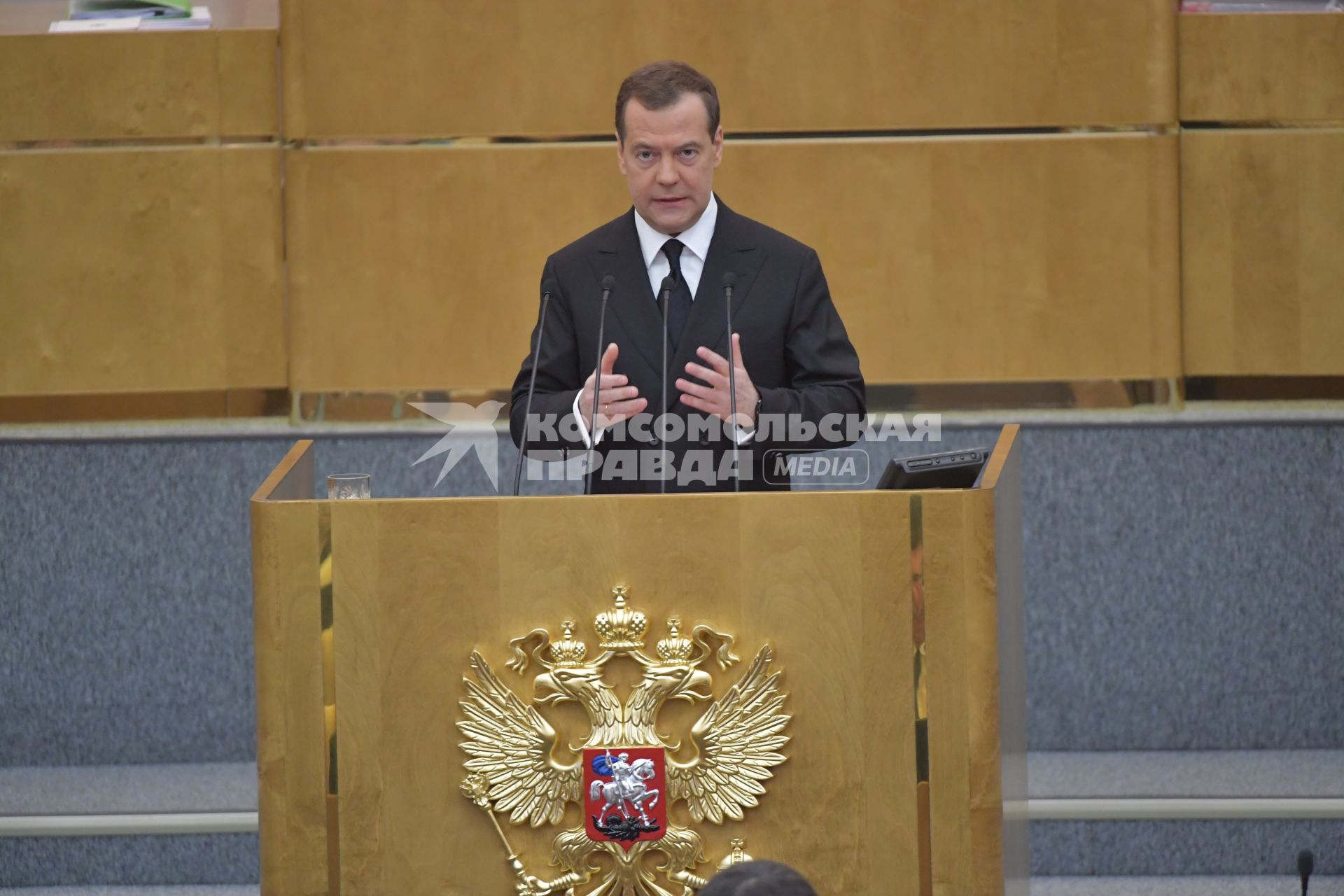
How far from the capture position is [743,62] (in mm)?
3725

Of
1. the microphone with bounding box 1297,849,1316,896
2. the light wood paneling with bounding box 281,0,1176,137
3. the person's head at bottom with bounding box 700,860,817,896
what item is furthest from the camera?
the light wood paneling with bounding box 281,0,1176,137

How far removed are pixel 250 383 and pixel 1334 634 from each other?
8.80 feet

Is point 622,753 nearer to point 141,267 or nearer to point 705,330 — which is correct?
point 705,330

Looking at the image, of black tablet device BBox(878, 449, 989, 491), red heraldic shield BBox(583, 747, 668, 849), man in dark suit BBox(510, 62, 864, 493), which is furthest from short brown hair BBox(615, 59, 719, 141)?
red heraldic shield BBox(583, 747, 668, 849)

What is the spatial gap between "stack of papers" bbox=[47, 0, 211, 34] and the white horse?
107 inches

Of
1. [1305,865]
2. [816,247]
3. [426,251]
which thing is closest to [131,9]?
[426,251]

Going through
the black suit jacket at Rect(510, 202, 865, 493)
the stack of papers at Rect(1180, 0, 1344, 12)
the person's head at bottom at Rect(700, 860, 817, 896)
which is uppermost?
the stack of papers at Rect(1180, 0, 1344, 12)

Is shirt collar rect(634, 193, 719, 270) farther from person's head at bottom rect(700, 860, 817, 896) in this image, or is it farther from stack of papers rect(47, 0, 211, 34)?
stack of papers rect(47, 0, 211, 34)

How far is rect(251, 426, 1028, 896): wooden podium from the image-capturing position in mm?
1754

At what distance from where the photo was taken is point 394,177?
3760 millimetres

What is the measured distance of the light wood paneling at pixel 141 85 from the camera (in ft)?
12.2

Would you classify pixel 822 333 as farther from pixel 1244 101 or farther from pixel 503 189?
pixel 1244 101

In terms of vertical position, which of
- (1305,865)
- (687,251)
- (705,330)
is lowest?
(1305,865)

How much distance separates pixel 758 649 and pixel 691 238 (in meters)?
0.93
